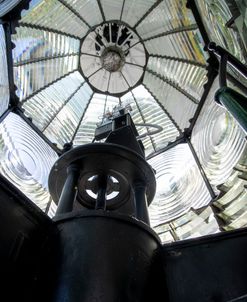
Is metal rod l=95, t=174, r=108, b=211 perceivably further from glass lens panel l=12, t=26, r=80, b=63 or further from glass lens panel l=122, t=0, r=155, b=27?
glass lens panel l=122, t=0, r=155, b=27

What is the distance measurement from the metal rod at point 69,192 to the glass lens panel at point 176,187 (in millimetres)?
2289

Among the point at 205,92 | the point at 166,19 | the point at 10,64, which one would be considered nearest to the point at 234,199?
the point at 205,92

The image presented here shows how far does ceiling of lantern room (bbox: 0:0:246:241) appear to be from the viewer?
4.10m

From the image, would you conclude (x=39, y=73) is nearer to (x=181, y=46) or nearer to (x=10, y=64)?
(x=10, y=64)

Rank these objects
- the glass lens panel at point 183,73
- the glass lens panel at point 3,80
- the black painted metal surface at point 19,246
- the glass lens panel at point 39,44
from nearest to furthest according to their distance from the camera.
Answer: the black painted metal surface at point 19,246, the glass lens panel at point 3,80, the glass lens panel at point 39,44, the glass lens panel at point 183,73

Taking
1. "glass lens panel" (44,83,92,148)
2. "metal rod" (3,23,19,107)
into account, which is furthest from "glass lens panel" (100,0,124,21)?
"metal rod" (3,23,19,107)

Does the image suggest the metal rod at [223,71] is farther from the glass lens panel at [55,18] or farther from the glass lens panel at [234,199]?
the glass lens panel at [55,18]

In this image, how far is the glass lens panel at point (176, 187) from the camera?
427 centimetres

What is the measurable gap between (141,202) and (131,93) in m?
3.56

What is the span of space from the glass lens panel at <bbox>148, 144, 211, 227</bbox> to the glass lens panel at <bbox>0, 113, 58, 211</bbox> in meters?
1.65

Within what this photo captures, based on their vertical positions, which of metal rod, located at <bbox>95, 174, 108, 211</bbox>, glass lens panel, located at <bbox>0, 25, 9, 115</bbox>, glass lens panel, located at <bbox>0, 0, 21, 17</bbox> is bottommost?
metal rod, located at <bbox>95, 174, 108, 211</bbox>

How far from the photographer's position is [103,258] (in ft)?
4.99

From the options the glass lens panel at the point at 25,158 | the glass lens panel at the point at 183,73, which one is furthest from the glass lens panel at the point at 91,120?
the glass lens panel at the point at 183,73

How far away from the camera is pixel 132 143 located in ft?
9.61
